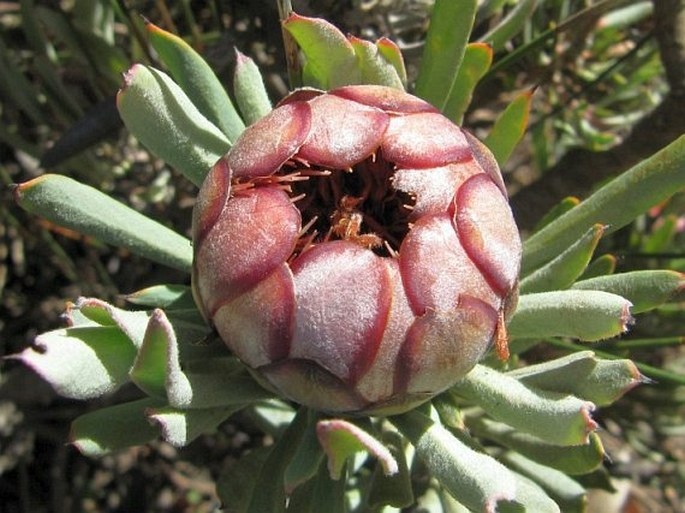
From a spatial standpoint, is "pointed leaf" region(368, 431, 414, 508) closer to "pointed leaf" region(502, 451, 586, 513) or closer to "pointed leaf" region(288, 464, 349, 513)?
"pointed leaf" region(288, 464, 349, 513)

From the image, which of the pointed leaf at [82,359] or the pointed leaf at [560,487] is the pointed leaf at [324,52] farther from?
the pointed leaf at [560,487]

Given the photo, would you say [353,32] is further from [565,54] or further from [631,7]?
[631,7]

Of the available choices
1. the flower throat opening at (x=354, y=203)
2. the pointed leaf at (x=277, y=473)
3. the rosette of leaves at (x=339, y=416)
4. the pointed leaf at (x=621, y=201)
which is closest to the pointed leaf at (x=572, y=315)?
the rosette of leaves at (x=339, y=416)

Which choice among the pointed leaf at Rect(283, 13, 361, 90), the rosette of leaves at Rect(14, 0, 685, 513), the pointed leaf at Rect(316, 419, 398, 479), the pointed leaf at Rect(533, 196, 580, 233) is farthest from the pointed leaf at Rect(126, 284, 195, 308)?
the pointed leaf at Rect(533, 196, 580, 233)

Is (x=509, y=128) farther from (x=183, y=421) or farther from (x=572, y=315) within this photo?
(x=183, y=421)

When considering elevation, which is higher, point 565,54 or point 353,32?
point 353,32

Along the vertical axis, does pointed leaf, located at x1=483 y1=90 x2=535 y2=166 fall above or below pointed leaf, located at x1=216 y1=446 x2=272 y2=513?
above

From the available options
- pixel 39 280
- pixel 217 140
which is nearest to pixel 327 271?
pixel 217 140
